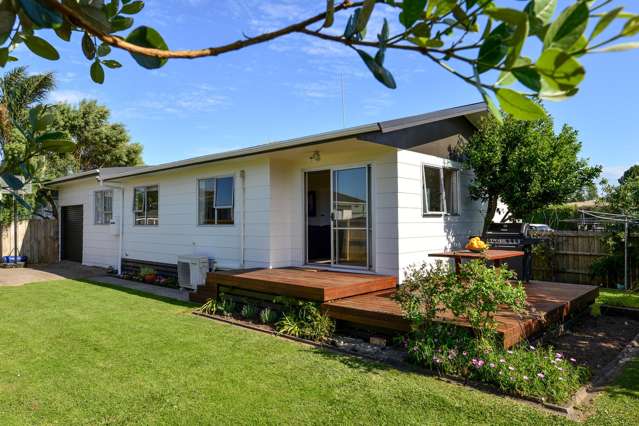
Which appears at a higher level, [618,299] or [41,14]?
[41,14]

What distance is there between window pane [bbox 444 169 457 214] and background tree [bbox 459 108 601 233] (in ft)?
1.48

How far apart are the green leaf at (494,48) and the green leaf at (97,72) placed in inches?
45.6

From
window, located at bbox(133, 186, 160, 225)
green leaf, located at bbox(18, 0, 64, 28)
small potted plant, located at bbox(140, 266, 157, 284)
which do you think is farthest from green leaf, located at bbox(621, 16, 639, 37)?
window, located at bbox(133, 186, 160, 225)

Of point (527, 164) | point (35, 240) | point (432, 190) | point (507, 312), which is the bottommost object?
point (507, 312)

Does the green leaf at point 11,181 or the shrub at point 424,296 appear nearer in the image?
the green leaf at point 11,181

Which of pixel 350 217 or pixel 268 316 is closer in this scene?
pixel 268 316

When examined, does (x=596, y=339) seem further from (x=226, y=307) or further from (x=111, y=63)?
(x=111, y=63)

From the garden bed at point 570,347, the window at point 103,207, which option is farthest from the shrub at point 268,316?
the window at point 103,207

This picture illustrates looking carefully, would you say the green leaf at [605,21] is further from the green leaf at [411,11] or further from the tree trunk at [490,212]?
the tree trunk at [490,212]

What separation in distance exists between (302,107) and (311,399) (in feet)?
30.7

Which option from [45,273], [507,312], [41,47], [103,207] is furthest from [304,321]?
[103,207]

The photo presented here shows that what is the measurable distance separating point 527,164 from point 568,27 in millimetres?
8479

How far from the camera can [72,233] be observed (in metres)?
15.5

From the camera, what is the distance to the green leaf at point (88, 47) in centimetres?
125
